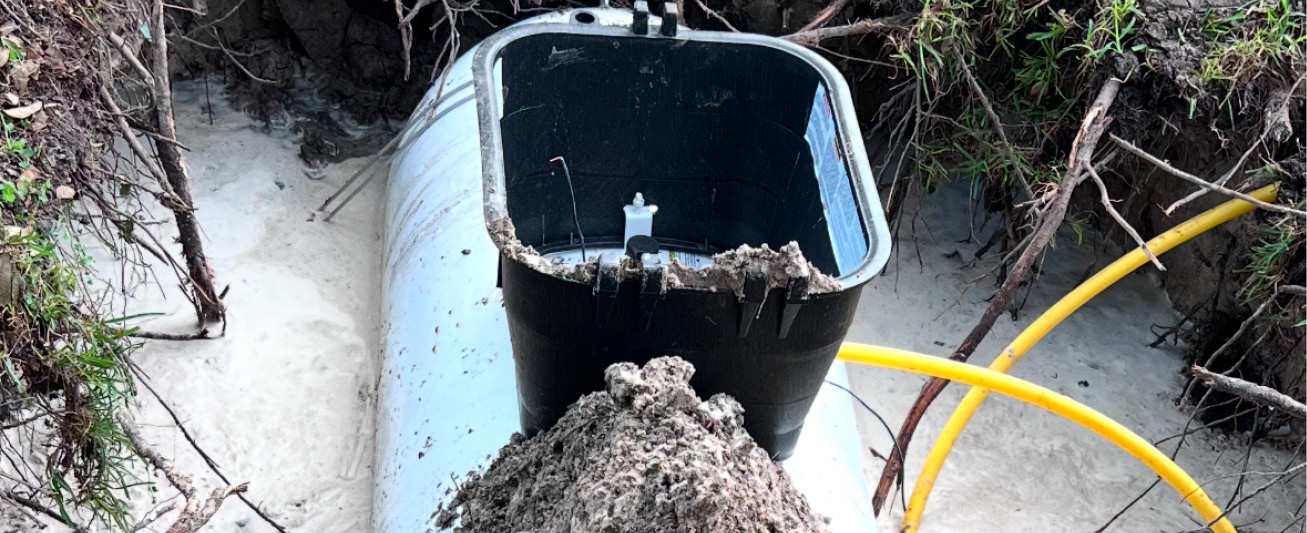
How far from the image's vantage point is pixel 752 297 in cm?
163

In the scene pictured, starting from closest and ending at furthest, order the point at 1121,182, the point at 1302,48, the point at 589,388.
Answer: the point at 589,388
the point at 1302,48
the point at 1121,182

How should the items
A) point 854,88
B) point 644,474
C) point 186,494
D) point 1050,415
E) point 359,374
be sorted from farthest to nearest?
point 854,88 < point 1050,415 < point 359,374 < point 186,494 < point 644,474

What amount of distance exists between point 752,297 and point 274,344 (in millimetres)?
1970

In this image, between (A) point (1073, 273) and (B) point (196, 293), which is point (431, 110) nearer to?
(B) point (196, 293)

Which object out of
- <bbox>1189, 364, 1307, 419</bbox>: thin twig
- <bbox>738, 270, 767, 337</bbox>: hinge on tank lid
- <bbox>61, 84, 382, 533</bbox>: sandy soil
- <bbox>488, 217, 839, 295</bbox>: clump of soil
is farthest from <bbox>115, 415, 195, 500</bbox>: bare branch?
<bbox>1189, 364, 1307, 419</bbox>: thin twig

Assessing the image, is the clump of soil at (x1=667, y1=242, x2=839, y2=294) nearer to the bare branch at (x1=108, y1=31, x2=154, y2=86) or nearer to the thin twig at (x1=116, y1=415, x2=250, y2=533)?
the thin twig at (x1=116, y1=415, x2=250, y2=533)

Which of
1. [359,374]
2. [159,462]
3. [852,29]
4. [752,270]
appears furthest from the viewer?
[852,29]

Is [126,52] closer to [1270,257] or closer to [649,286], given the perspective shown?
[649,286]

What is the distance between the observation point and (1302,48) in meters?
2.90

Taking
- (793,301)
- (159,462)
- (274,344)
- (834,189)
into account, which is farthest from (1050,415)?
(159,462)

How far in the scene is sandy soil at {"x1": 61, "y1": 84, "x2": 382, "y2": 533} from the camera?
2.67 meters

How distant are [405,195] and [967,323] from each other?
2.01 m

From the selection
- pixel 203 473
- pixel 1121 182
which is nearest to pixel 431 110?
Result: pixel 203 473

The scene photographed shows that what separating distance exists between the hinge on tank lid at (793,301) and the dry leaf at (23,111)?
1689mm
